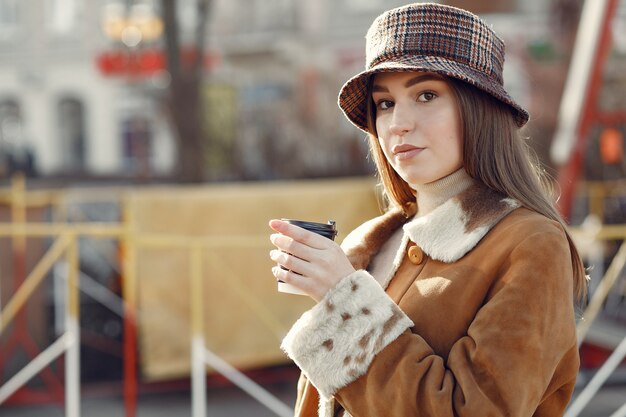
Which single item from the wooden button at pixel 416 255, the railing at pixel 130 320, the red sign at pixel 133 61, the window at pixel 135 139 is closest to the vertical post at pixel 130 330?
the railing at pixel 130 320

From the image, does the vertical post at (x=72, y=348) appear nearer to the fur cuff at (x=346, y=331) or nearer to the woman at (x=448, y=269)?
the woman at (x=448, y=269)

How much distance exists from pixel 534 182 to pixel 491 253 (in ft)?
0.78

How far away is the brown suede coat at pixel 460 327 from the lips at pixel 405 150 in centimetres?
14

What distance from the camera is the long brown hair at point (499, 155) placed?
1.77 m

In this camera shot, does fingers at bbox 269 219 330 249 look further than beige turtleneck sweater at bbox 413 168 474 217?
No

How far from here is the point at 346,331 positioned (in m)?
1.74

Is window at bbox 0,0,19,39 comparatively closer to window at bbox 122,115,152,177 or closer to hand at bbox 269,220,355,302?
window at bbox 122,115,152,177

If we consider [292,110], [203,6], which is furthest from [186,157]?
[292,110]

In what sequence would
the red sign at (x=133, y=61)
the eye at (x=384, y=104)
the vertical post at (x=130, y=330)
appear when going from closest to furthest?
the eye at (x=384, y=104) < the vertical post at (x=130, y=330) < the red sign at (x=133, y=61)

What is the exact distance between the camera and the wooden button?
1.86 m

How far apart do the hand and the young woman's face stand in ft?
0.86

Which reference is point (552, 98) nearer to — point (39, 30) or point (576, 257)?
point (576, 257)

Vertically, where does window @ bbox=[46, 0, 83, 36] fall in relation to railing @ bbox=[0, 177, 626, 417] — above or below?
above

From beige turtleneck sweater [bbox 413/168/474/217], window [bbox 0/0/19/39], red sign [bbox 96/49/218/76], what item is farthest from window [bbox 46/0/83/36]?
beige turtleneck sweater [bbox 413/168/474/217]
